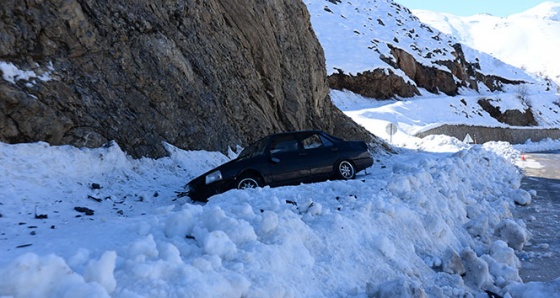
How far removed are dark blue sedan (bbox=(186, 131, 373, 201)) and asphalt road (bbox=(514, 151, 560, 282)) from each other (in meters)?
3.79

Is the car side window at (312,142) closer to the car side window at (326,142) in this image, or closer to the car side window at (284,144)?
the car side window at (326,142)

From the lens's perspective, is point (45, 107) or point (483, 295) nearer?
point (483, 295)

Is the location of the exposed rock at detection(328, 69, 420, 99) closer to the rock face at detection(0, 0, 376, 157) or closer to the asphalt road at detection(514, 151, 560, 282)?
the rock face at detection(0, 0, 376, 157)

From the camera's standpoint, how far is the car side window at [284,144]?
33.5 ft

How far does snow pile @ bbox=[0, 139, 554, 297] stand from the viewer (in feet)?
12.1

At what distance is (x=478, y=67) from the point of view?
8475 cm

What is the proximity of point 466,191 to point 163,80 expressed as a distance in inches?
313

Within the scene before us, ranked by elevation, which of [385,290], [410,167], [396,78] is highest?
[396,78]

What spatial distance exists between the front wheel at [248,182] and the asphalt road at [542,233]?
16.6 ft

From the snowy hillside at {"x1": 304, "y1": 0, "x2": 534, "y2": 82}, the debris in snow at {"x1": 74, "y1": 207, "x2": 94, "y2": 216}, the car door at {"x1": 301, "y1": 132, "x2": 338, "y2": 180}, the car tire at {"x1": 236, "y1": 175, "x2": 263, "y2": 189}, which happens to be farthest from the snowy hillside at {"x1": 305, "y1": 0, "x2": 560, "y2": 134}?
the debris in snow at {"x1": 74, "y1": 207, "x2": 94, "y2": 216}

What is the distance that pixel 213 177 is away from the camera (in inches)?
367

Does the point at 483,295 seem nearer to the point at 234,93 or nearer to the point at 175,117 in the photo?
the point at 175,117

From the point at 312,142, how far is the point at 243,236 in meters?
6.14

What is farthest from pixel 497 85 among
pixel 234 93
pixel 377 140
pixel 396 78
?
pixel 234 93
